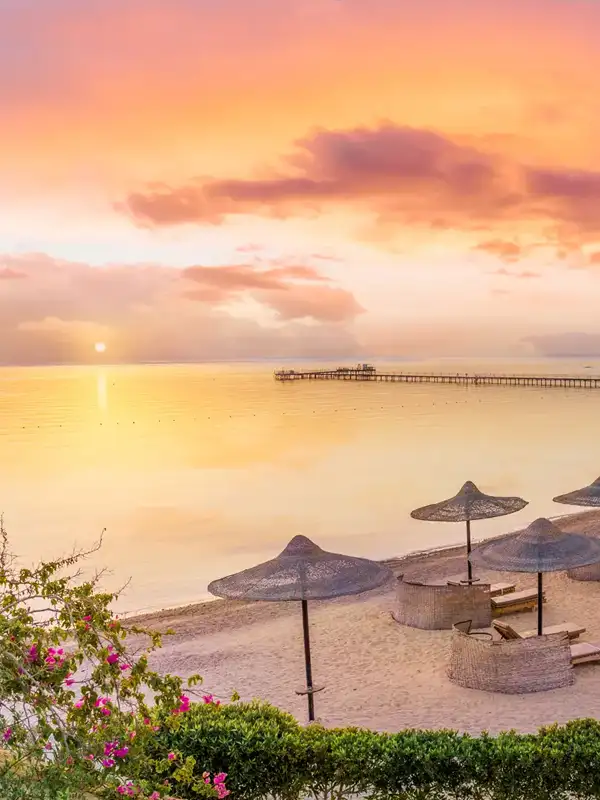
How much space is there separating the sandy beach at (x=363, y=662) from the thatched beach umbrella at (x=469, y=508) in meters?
1.68

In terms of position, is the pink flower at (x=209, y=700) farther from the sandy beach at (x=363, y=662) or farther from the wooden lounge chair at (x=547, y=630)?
the wooden lounge chair at (x=547, y=630)

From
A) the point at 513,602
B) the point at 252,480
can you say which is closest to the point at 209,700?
the point at 513,602

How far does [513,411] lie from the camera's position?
69312 mm

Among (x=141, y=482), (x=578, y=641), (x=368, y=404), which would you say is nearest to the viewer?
(x=578, y=641)

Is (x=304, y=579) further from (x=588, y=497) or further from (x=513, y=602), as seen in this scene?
(x=588, y=497)

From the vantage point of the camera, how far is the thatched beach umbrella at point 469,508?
40.5ft

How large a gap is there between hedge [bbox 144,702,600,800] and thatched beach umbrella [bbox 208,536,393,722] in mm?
1802

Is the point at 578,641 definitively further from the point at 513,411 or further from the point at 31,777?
the point at 513,411

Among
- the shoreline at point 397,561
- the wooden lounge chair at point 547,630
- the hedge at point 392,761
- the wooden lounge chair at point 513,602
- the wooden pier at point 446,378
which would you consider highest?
the wooden pier at point 446,378

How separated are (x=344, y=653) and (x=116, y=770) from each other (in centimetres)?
662

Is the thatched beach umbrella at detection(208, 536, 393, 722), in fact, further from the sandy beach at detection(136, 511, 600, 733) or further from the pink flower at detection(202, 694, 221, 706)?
the pink flower at detection(202, 694, 221, 706)

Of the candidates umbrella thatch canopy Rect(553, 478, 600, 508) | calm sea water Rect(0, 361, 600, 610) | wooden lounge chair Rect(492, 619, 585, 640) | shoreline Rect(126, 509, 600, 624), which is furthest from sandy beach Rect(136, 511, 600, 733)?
calm sea water Rect(0, 361, 600, 610)

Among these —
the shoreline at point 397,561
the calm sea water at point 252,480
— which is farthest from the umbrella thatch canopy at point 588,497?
the calm sea water at point 252,480

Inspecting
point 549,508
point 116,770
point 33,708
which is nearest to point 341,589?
point 116,770
